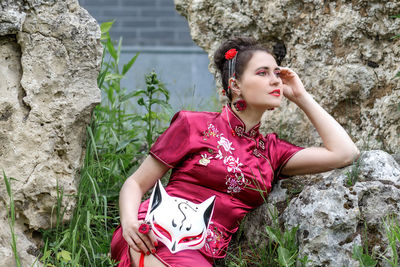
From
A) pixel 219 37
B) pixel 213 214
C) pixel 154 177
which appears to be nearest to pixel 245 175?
pixel 213 214

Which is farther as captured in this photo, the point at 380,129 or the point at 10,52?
the point at 380,129

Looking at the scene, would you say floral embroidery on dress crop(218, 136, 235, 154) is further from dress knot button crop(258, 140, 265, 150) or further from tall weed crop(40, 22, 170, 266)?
tall weed crop(40, 22, 170, 266)

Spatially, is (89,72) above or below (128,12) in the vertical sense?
below

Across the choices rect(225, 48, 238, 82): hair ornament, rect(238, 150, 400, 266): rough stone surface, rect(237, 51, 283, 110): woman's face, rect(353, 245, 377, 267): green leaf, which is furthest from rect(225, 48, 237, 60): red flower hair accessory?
rect(353, 245, 377, 267): green leaf

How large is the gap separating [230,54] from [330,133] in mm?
604

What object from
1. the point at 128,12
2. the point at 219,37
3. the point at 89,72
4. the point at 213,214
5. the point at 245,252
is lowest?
the point at 245,252

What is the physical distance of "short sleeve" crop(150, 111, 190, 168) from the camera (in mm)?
2947

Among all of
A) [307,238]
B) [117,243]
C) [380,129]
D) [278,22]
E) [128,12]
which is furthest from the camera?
[128,12]

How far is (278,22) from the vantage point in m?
3.64

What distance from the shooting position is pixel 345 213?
8.64ft

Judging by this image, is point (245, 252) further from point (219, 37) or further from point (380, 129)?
point (219, 37)

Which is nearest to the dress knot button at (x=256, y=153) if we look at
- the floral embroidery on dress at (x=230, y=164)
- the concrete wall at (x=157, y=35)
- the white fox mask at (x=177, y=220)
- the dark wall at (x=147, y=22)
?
the floral embroidery on dress at (x=230, y=164)

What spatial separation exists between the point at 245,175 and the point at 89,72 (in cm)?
89

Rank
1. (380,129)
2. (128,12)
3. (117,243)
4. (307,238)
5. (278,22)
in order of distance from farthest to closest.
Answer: (128,12), (278,22), (380,129), (117,243), (307,238)
